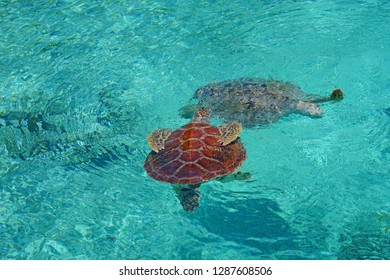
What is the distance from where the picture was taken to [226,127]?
4.66 metres

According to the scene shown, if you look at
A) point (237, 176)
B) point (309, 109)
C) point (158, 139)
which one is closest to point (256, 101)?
point (309, 109)

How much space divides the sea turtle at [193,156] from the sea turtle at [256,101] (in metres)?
0.58

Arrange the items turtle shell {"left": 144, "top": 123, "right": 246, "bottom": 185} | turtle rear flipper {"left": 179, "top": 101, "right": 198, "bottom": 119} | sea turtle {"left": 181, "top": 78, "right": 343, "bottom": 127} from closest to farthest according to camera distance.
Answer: turtle shell {"left": 144, "top": 123, "right": 246, "bottom": 185}
sea turtle {"left": 181, "top": 78, "right": 343, "bottom": 127}
turtle rear flipper {"left": 179, "top": 101, "right": 198, "bottom": 119}

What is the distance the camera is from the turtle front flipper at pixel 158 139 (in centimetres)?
445

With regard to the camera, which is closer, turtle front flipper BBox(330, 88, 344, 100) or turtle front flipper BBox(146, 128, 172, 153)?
turtle front flipper BBox(146, 128, 172, 153)

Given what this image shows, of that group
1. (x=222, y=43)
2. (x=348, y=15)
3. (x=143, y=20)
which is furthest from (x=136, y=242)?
(x=348, y=15)

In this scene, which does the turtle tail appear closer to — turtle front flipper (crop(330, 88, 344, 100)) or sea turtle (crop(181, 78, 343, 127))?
sea turtle (crop(181, 78, 343, 127))

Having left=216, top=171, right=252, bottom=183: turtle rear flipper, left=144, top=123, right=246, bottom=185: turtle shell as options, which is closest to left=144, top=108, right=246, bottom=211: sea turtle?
left=144, top=123, right=246, bottom=185: turtle shell

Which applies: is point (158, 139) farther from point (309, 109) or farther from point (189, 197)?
point (309, 109)

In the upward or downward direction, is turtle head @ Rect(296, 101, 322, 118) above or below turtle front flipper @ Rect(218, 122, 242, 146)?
below

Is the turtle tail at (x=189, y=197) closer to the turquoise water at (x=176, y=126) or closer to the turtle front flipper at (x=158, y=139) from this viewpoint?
the turquoise water at (x=176, y=126)

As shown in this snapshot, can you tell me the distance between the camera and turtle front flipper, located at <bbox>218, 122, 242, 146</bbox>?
14.5 feet

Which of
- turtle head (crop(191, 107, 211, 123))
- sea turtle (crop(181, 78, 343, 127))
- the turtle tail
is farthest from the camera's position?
sea turtle (crop(181, 78, 343, 127))

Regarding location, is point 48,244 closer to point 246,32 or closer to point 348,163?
point 348,163
